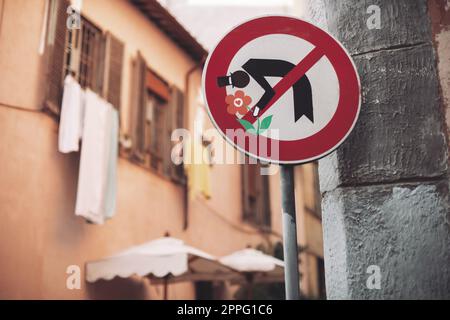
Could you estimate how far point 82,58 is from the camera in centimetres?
859

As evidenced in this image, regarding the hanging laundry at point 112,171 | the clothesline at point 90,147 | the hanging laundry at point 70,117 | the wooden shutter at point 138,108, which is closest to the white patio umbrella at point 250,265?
the wooden shutter at point 138,108

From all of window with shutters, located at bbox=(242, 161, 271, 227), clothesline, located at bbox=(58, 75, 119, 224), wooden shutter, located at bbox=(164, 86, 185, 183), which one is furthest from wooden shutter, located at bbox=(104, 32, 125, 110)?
window with shutters, located at bbox=(242, 161, 271, 227)

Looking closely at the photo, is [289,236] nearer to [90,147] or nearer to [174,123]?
[90,147]

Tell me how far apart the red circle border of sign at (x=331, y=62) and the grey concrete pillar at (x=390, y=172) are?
35 centimetres

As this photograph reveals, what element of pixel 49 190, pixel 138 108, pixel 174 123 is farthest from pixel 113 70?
pixel 49 190

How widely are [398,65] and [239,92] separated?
3.16ft

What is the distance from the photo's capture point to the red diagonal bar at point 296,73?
8.01 feet

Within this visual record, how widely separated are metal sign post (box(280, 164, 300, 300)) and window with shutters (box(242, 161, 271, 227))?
38.7ft

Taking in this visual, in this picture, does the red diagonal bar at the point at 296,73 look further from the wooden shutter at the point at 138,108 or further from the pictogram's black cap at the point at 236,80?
the wooden shutter at the point at 138,108

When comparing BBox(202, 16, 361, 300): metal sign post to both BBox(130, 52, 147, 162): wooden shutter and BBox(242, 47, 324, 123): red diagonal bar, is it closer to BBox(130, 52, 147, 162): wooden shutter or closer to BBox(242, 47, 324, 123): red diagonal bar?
BBox(242, 47, 324, 123): red diagonal bar

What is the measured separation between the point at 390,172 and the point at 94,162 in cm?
556

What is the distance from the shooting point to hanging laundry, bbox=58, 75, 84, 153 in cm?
736
